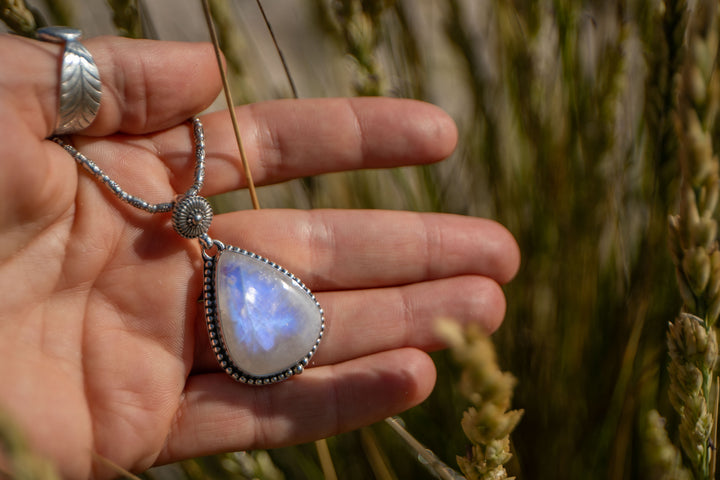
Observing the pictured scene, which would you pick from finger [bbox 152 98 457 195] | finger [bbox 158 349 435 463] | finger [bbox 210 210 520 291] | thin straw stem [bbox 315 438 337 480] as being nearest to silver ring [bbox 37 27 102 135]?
finger [bbox 152 98 457 195]

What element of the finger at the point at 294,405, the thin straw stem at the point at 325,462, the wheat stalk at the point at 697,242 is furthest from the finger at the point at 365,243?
the wheat stalk at the point at 697,242

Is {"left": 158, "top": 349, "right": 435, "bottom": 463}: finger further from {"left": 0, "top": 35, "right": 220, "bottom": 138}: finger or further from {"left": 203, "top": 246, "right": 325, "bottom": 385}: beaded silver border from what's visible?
{"left": 0, "top": 35, "right": 220, "bottom": 138}: finger

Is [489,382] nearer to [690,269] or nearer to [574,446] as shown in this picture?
[690,269]

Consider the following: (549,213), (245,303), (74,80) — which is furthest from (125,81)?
(549,213)

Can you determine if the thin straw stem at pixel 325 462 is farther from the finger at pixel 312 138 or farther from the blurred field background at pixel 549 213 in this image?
the finger at pixel 312 138

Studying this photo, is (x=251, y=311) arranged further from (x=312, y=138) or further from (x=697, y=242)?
(x=697, y=242)

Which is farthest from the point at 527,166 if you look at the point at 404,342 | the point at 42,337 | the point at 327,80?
the point at 42,337

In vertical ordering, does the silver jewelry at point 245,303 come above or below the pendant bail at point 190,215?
below
